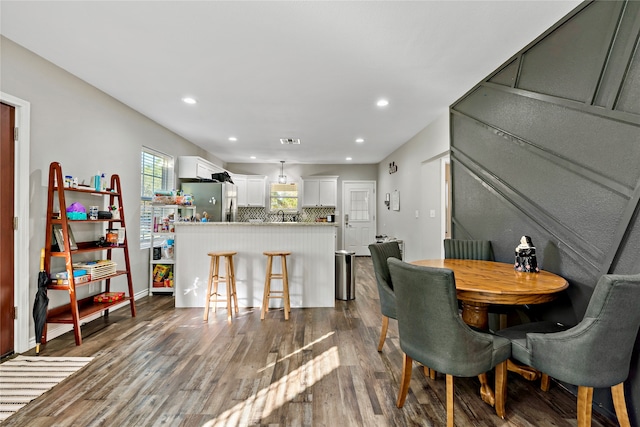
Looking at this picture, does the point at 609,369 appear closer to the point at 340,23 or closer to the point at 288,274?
the point at 340,23

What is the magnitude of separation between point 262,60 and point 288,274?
98.2 inches

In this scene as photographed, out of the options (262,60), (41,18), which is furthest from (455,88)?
(41,18)

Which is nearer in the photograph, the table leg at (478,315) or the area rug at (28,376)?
the area rug at (28,376)

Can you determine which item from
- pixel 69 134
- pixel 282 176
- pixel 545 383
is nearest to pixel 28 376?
pixel 69 134

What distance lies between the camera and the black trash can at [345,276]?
4258mm

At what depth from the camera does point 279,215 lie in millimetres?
8195

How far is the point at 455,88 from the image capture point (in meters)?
3.33

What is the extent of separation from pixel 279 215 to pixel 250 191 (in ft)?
3.29

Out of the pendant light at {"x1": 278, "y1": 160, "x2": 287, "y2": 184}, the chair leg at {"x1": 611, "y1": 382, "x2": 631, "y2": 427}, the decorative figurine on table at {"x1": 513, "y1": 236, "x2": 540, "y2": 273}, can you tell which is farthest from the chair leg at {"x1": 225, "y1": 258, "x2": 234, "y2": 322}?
the pendant light at {"x1": 278, "y1": 160, "x2": 287, "y2": 184}

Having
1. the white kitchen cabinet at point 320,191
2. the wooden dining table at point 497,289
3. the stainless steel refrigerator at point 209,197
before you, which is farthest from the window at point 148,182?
the wooden dining table at point 497,289

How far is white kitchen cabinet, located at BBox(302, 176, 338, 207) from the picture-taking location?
26.7 feet

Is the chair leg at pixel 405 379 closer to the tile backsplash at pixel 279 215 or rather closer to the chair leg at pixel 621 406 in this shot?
the chair leg at pixel 621 406

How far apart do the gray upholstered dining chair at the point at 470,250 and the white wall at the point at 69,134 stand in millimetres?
3909

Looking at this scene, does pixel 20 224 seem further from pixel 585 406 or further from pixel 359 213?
pixel 359 213
